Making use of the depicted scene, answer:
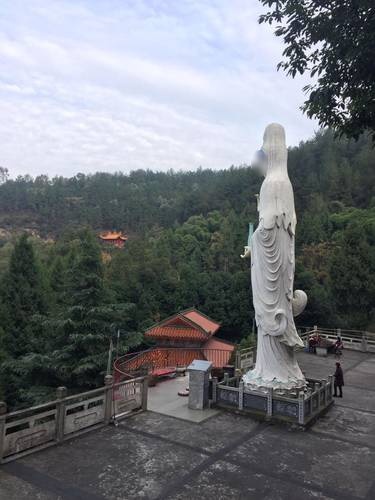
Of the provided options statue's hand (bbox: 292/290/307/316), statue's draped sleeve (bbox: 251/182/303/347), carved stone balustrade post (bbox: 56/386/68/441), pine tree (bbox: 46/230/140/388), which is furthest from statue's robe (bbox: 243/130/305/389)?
pine tree (bbox: 46/230/140/388)

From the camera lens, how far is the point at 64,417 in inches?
294

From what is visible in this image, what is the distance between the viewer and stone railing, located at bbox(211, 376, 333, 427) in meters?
8.67

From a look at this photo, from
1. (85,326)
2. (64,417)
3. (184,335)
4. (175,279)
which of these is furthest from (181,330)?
(64,417)

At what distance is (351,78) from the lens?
18.4 feet

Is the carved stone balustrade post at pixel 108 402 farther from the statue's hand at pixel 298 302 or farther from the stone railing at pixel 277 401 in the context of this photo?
the statue's hand at pixel 298 302

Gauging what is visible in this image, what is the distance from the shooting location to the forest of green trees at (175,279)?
1479cm

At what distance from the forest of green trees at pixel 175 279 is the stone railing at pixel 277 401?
558 cm

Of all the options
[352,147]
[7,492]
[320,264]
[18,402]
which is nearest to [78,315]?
[18,402]

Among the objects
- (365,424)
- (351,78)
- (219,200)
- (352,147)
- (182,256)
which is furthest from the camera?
(219,200)

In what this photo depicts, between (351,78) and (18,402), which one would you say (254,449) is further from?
(18,402)

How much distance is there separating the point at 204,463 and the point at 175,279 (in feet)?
84.8

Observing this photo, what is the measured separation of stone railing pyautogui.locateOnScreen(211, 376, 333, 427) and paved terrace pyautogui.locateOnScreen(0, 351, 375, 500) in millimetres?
244

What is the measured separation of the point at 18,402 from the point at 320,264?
25.3 meters

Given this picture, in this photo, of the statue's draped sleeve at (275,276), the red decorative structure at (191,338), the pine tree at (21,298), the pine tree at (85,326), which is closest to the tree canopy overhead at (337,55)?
the statue's draped sleeve at (275,276)
